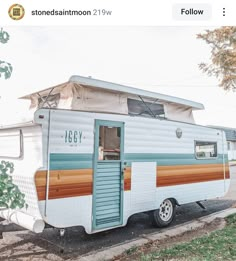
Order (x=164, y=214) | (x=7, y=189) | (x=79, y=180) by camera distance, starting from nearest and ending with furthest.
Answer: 1. (x=7, y=189)
2. (x=79, y=180)
3. (x=164, y=214)

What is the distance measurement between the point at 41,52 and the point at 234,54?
695 cm

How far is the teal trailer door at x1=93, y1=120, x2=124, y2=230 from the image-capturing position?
16.9 ft

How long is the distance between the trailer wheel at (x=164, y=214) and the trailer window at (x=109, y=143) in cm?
169

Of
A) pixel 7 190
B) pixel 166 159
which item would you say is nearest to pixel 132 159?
pixel 166 159

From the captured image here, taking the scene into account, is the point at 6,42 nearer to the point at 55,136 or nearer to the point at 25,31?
the point at 25,31

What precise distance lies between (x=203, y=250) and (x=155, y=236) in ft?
4.05

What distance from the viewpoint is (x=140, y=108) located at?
6.25 meters

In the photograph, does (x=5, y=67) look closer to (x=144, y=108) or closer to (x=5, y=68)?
(x=5, y=68)

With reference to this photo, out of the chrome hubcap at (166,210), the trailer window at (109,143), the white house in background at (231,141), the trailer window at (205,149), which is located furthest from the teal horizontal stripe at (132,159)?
the white house in background at (231,141)

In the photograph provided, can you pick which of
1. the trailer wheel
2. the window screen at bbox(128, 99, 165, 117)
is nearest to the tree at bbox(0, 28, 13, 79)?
the window screen at bbox(128, 99, 165, 117)

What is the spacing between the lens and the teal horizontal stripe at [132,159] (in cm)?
459

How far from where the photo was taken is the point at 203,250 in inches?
180

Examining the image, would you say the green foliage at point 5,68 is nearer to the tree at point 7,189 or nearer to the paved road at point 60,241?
the tree at point 7,189

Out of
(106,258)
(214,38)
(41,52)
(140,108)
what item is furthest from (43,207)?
(214,38)
